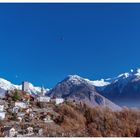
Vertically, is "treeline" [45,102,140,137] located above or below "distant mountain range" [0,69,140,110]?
below

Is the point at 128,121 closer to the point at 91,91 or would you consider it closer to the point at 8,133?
the point at 91,91

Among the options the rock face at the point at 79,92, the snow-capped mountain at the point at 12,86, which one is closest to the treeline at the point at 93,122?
the rock face at the point at 79,92

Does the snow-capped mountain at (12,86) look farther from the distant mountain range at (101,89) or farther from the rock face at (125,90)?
the rock face at (125,90)

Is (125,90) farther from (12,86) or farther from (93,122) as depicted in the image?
(12,86)

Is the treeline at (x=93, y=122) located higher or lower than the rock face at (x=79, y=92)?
lower

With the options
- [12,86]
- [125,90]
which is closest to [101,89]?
[125,90]

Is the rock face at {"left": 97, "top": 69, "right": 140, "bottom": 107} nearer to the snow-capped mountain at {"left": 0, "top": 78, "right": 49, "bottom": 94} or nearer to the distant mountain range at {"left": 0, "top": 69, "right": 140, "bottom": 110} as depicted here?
the distant mountain range at {"left": 0, "top": 69, "right": 140, "bottom": 110}

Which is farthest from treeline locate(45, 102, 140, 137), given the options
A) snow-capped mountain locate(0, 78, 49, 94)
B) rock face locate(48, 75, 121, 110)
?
snow-capped mountain locate(0, 78, 49, 94)
